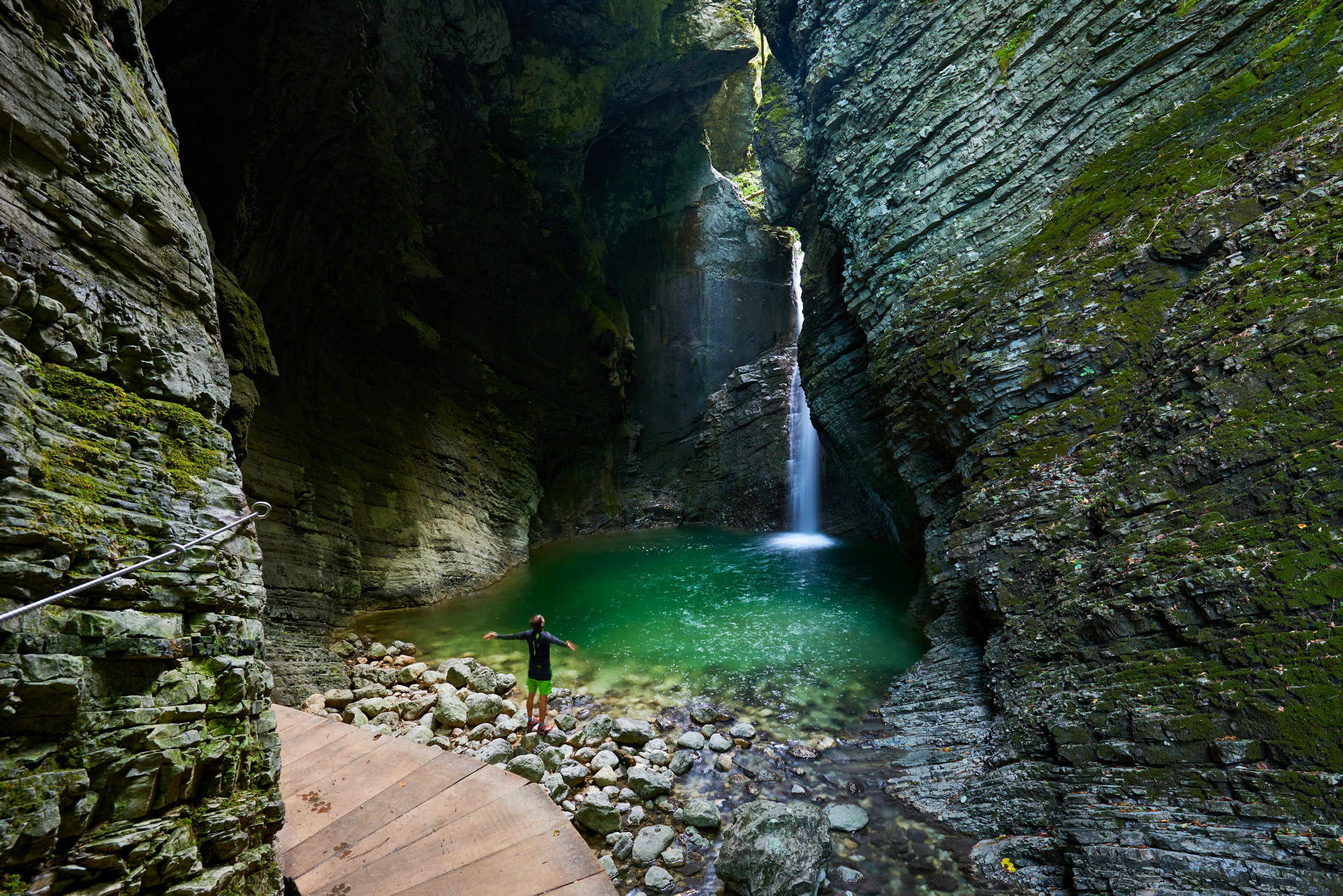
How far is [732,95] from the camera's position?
2438 centimetres

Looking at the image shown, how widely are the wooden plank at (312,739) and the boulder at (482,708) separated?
200 cm

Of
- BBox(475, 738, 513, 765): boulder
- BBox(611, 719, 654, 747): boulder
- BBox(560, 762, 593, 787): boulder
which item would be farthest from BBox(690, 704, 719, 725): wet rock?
BBox(475, 738, 513, 765): boulder

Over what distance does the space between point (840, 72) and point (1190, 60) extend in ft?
23.9

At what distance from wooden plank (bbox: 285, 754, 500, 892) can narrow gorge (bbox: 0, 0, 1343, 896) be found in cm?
50

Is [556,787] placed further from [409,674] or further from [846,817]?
[409,674]

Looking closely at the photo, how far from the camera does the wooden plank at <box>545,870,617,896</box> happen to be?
108 inches

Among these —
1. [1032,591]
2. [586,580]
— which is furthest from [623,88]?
[1032,591]

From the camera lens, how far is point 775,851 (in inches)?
169

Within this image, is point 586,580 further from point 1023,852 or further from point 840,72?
point 840,72

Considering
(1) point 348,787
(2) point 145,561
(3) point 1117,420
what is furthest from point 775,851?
(3) point 1117,420

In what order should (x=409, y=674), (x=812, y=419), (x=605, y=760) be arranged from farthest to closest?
(x=812, y=419) → (x=409, y=674) → (x=605, y=760)

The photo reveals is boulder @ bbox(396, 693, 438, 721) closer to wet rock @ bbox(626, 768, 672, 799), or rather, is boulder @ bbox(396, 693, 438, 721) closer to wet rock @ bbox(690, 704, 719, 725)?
wet rock @ bbox(626, 768, 672, 799)

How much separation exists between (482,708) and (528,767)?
1761mm

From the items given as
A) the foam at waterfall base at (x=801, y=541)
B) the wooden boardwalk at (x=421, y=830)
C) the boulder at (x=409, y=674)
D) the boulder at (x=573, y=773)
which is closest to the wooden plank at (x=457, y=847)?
the wooden boardwalk at (x=421, y=830)
